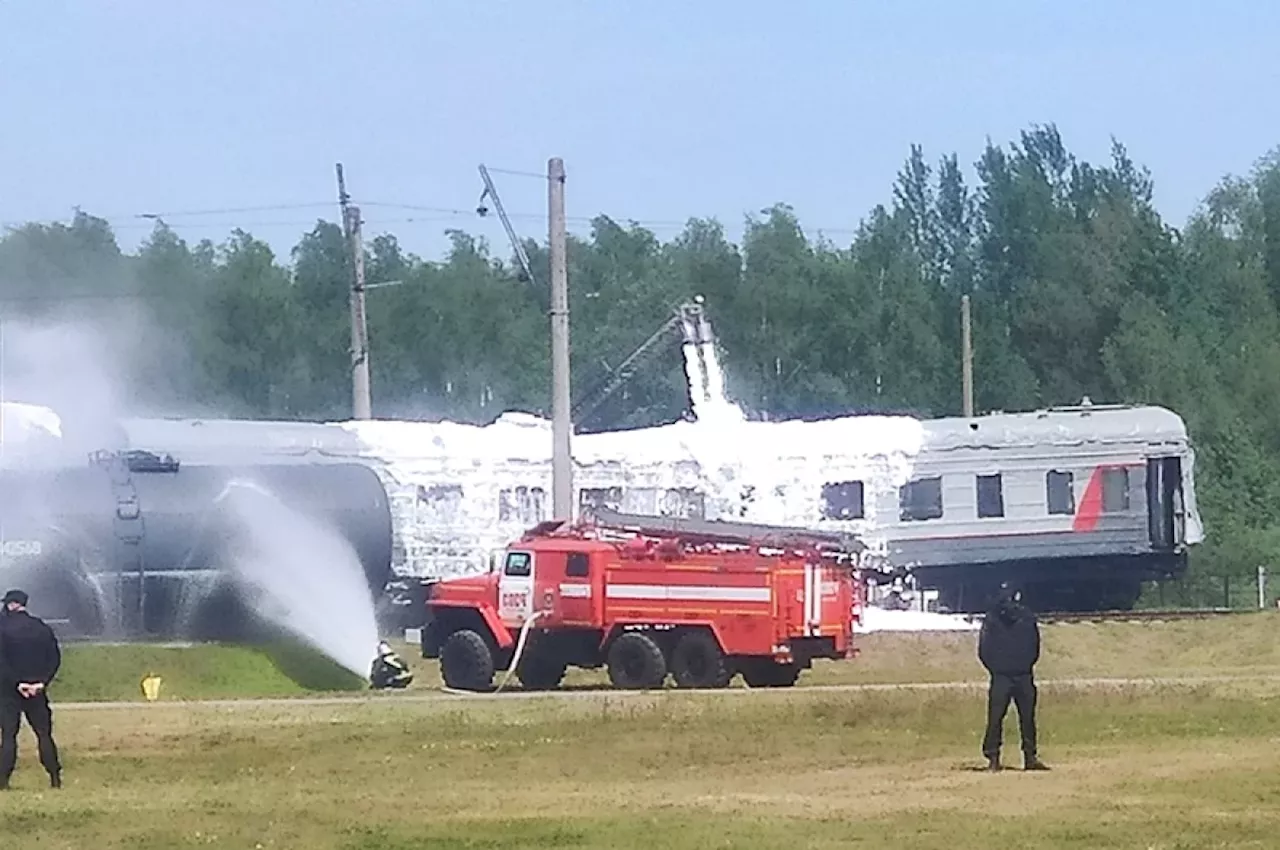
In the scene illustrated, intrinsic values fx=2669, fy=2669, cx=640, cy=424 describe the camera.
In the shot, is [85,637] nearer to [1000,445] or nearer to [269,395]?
[1000,445]

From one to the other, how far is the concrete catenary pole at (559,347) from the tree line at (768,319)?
23495 mm

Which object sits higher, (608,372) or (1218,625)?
(608,372)

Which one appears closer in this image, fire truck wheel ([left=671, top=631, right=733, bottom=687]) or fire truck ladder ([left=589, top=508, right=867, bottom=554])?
fire truck wheel ([left=671, top=631, right=733, bottom=687])

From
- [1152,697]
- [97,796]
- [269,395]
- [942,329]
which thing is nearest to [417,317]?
[269,395]

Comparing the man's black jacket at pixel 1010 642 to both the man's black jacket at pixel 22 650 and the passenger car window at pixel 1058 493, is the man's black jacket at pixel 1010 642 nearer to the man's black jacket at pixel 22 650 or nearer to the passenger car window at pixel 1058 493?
the man's black jacket at pixel 22 650

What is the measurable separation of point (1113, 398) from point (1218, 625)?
43.0m

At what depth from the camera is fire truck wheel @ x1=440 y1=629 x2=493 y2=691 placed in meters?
35.3

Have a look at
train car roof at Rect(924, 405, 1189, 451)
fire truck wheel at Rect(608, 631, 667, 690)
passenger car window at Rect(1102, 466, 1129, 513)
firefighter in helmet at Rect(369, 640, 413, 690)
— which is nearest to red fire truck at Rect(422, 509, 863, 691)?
fire truck wheel at Rect(608, 631, 667, 690)

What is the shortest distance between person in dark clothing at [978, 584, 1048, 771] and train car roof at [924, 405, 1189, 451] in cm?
2603

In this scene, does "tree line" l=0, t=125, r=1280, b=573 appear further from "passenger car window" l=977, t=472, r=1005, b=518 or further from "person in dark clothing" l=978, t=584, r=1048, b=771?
"person in dark clothing" l=978, t=584, r=1048, b=771

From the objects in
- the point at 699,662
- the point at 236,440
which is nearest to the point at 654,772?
the point at 699,662

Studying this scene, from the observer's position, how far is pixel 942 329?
9481cm

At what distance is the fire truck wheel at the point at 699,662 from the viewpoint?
111 ft

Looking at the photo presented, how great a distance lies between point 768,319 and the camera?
87562 millimetres
